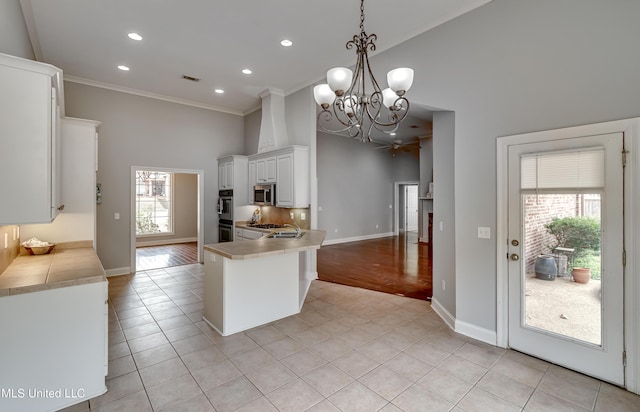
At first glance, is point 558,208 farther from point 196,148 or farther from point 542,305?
point 196,148

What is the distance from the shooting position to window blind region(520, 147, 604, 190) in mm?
2461

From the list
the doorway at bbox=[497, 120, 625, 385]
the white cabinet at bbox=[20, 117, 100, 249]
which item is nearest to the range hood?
the white cabinet at bbox=[20, 117, 100, 249]

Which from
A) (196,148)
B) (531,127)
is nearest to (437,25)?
(531,127)

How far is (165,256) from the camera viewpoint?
765cm

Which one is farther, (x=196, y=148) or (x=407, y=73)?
(x=196, y=148)

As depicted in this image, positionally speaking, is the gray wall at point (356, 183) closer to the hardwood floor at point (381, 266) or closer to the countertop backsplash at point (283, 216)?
the hardwood floor at point (381, 266)

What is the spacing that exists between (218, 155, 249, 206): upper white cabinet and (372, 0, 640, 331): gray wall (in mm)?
4217

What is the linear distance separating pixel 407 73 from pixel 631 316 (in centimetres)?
258

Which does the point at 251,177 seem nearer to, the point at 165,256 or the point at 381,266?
the point at 165,256

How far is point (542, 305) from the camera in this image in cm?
277

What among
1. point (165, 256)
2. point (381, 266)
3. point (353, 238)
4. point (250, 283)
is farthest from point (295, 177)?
point (353, 238)

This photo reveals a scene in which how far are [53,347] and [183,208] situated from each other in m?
8.43

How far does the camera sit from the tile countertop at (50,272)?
2.10 meters

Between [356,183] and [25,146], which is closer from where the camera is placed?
[25,146]
